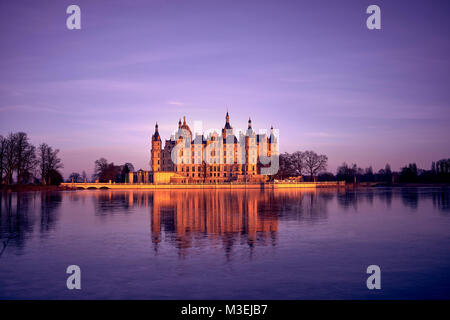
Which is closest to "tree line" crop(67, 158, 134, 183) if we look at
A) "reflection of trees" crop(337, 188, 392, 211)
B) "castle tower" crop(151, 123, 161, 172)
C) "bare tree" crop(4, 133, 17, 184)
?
"castle tower" crop(151, 123, 161, 172)

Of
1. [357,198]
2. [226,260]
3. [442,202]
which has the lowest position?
[357,198]

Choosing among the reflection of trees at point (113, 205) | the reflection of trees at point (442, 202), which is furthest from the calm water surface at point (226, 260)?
the reflection of trees at point (442, 202)

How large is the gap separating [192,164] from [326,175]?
55250 millimetres

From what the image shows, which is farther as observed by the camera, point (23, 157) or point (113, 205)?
point (23, 157)

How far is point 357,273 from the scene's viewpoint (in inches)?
381

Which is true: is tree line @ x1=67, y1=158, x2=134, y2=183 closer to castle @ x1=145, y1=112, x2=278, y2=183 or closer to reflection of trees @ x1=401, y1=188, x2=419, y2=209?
castle @ x1=145, y1=112, x2=278, y2=183

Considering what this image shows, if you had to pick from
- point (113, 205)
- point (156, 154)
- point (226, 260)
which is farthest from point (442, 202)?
point (156, 154)

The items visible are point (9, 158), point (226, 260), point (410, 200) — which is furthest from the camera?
point (9, 158)

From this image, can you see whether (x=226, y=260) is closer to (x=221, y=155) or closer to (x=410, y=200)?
(x=410, y=200)

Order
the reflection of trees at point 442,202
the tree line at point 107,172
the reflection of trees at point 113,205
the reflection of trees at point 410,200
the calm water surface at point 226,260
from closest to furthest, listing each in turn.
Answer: the calm water surface at point 226,260
the reflection of trees at point 113,205
the reflection of trees at point 442,202
the reflection of trees at point 410,200
the tree line at point 107,172

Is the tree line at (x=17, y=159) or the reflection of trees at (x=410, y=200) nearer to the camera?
the reflection of trees at (x=410, y=200)

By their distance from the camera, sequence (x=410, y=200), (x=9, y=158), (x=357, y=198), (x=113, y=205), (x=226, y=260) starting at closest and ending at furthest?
(x=226, y=260)
(x=113, y=205)
(x=410, y=200)
(x=357, y=198)
(x=9, y=158)

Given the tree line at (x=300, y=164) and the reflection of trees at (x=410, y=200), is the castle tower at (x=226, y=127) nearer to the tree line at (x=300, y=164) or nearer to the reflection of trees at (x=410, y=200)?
the tree line at (x=300, y=164)
